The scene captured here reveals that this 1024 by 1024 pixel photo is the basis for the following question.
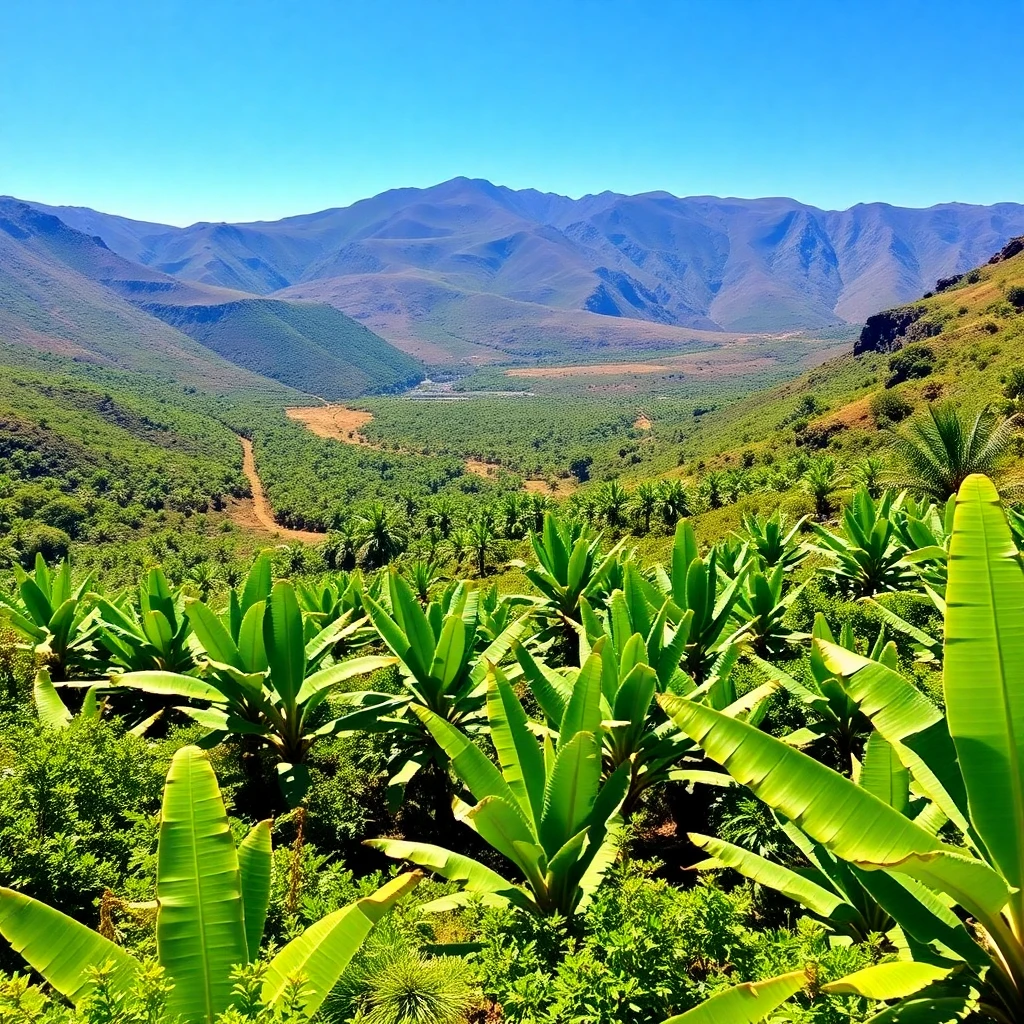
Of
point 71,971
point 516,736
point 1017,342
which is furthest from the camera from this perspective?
point 1017,342

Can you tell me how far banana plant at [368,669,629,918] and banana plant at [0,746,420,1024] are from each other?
2.51 ft

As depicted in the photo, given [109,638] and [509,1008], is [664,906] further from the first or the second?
[109,638]

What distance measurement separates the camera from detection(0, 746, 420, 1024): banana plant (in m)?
2.21

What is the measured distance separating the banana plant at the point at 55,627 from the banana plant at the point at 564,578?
185 inches

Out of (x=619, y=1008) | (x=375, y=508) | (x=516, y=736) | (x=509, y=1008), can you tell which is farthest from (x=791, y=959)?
(x=375, y=508)

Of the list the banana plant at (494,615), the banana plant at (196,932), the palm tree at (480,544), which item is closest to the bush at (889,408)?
the palm tree at (480,544)

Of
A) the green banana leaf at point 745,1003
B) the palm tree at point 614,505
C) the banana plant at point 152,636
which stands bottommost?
the palm tree at point 614,505

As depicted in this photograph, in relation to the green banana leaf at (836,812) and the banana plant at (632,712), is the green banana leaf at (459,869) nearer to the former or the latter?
the banana plant at (632,712)

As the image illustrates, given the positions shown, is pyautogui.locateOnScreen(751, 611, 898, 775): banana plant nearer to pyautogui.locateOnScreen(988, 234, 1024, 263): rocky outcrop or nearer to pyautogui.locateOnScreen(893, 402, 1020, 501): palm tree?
pyautogui.locateOnScreen(893, 402, 1020, 501): palm tree

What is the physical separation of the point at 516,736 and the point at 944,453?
1321cm

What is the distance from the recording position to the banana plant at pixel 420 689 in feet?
16.2

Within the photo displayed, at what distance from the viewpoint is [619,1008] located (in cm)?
239

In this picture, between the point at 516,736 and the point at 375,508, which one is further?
the point at 375,508

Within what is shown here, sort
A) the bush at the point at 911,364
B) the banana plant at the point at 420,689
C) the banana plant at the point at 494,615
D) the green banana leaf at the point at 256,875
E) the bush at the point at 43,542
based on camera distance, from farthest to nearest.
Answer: the bush at the point at 911,364, the bush at the point at 43,542, the banana plant at the point at 494,615, the banana plant at the point at 420,689, the green banana leaf at the point at 256,875
